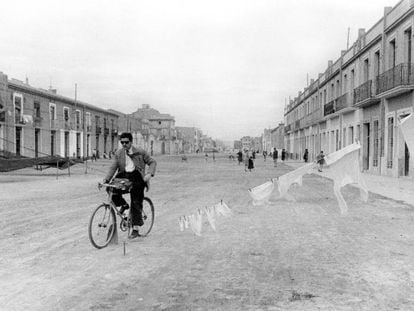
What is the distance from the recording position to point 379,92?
22719mm

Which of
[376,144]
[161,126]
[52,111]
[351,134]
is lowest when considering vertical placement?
[376,144]

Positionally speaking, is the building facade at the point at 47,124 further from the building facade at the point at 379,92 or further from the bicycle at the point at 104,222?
the bicycle at the point at 104,222

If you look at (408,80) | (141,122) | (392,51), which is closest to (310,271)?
(408,80)

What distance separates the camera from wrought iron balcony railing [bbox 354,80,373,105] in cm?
2443

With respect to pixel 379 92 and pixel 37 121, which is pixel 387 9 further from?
pixel 37 121

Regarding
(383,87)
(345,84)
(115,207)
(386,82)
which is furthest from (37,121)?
(115,207)

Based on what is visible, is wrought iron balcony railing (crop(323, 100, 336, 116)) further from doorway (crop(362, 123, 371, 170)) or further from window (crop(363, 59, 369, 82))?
window (crop(363, 59, 369, 82))

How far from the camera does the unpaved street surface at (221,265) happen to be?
398 centimetres

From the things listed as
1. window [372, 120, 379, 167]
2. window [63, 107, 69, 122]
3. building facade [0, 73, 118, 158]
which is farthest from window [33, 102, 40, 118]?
window [372, 120, 379, 167]

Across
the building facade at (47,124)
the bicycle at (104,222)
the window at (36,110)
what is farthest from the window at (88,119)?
the bicycle at (104,222)

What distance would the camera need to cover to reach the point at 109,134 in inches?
2431

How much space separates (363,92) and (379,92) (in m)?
→ 2.78

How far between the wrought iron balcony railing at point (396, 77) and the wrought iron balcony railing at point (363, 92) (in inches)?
64.7

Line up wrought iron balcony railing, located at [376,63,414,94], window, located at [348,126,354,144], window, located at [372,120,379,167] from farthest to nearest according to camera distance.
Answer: window, located at [348,126,354,144] → window, located at [372,120,379,167] → wrought iron balcony railing, located at [376,63,414,94]
